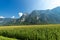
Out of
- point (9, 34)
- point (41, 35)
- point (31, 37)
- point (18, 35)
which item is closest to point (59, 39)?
point (41, 35)

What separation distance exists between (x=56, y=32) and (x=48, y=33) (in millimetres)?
1736

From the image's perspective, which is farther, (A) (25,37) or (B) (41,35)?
(A) (25,37)

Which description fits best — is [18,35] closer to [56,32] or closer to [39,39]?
[39,39]

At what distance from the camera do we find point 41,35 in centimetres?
2867

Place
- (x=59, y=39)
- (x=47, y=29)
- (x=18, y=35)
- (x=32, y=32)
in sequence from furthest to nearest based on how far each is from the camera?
(x=18, y=35)
(x=32, y=32)
(x=47, y=29)
(x=59, y=39)

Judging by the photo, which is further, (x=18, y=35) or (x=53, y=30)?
(x=18, y=35)

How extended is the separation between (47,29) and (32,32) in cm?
396

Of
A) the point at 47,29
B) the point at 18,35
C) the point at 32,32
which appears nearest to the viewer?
the point at 47,29

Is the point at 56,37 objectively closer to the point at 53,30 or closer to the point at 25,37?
the point at 53,30

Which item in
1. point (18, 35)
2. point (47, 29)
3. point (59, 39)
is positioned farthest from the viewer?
point (18, 35)

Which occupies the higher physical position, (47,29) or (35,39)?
(47,29)

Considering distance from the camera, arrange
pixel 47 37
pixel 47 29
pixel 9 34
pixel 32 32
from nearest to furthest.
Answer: pixel 47 37
pixel 47 29
pixel 32 32
pixel 9 34

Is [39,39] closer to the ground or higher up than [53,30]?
closer to the ground

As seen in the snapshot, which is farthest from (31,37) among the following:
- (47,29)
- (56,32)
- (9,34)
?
(9,34)
